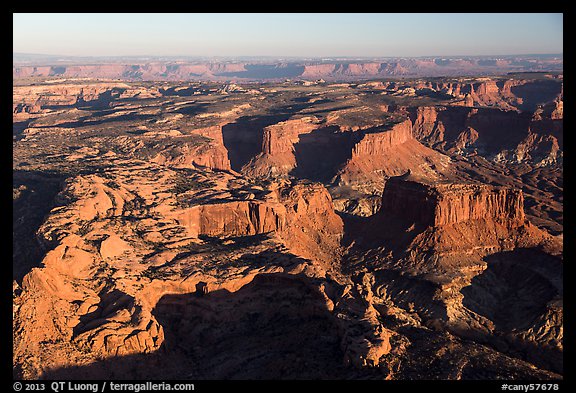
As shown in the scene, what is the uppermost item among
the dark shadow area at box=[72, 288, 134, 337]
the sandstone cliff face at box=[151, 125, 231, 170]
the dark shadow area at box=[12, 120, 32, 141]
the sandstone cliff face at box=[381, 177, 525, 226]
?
the dark shadow area at box=[12, 120, 32, 141]

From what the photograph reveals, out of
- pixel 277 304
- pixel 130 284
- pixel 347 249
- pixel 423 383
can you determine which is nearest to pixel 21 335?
pixel 130 284

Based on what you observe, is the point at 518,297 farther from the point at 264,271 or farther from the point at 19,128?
the point at 19,128

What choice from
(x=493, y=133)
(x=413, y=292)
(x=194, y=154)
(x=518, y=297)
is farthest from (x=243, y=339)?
(x=493, y=133)

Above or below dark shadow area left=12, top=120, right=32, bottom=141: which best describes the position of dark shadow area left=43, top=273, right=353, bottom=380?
below

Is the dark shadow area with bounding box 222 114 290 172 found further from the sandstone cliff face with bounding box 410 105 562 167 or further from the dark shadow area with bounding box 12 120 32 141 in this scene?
the dark shadow area with bounding box 12 120 32 141

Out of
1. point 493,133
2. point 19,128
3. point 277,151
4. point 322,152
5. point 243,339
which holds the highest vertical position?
point 19,128

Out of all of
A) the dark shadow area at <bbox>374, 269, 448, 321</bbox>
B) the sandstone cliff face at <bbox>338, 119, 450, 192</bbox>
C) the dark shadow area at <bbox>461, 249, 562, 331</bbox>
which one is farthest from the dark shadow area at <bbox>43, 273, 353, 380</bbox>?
the sandstone cliff face at <bbox>338, 119, 450, 192</bbox>

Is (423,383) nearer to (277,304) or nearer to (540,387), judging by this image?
(540,387)
